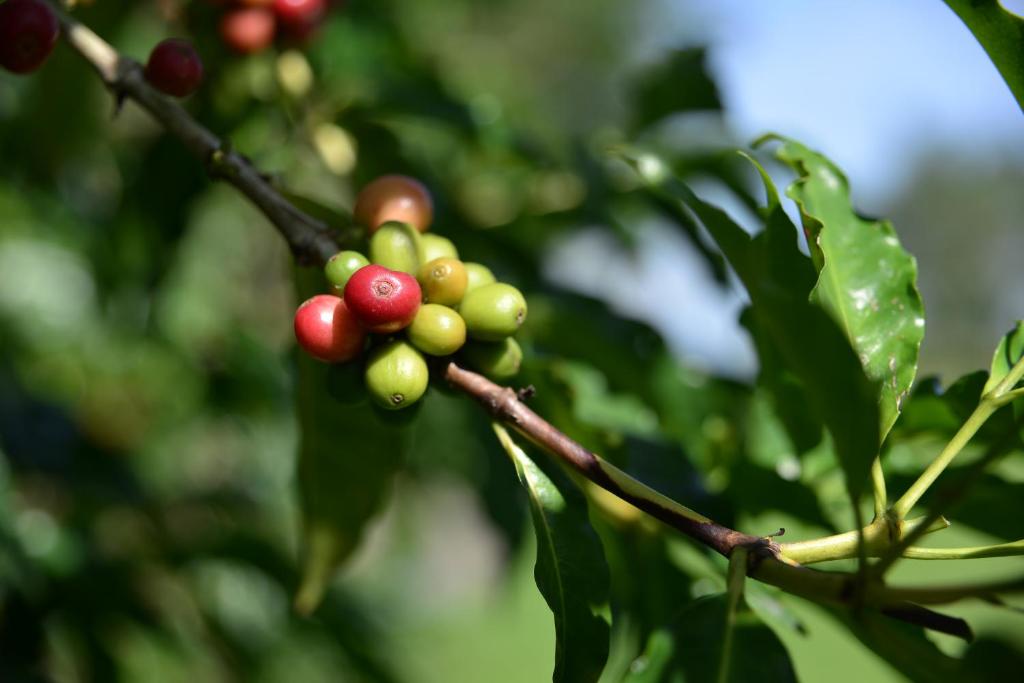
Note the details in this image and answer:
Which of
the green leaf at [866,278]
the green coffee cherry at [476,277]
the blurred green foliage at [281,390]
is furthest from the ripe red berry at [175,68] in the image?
the green leaf at [866,278]

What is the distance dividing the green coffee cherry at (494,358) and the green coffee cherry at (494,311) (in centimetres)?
3

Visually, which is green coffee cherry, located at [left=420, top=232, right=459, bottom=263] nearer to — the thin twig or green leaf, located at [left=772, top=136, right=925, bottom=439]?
the thin twig

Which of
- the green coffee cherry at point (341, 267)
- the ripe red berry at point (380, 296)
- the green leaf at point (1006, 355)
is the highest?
the green leaf at point (1006, 355)

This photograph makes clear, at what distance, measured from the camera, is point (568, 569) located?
892 mm

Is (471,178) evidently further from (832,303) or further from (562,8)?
(562,8)

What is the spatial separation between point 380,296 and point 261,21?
2.91ft

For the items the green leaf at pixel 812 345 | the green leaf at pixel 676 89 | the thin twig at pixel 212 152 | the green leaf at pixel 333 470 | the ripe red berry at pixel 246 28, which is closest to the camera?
the green leaf at pixel 812 345

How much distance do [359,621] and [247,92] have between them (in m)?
1.57

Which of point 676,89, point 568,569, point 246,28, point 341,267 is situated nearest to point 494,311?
point 341,267

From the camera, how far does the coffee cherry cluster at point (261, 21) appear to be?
59.1 inches

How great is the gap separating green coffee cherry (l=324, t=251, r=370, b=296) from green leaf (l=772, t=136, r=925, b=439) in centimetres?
48

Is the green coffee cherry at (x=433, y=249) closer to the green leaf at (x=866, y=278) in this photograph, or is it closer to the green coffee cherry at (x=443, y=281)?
the green coffee cherry at (x=443, y=281)

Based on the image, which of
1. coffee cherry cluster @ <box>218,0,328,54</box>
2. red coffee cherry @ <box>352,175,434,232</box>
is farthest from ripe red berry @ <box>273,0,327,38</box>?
red coffee cherry @ <box>352,175,434,232</box>

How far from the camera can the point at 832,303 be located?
1.00 metres
